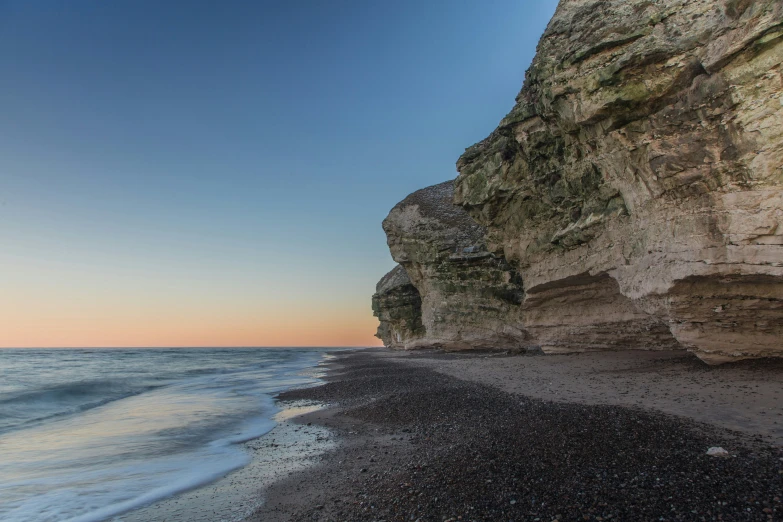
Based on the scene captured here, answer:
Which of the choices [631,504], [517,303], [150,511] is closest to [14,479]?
[150,511]

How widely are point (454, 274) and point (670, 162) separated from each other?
67.4 feet

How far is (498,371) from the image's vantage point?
16.2 m

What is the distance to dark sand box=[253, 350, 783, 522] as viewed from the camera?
4.17 m

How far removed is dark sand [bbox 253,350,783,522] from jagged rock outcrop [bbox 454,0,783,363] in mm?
1969

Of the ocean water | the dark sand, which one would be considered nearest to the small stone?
the dark sand

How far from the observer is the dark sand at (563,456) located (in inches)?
164

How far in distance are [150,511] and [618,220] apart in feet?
Answer: 44.2

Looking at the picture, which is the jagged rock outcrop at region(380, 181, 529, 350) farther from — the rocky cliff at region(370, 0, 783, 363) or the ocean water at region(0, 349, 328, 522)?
the ocean water at region(0, 349, 328, 522)

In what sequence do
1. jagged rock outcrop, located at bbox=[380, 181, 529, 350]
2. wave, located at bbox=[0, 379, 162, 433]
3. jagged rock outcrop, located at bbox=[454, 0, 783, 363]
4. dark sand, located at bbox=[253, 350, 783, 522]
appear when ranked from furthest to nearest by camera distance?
jagged rock outcrop, located at bbox=[380, 181, 529, 350], wave, located at bbox=[0, 379, 162, 433], jagged rock outcrop, located at bbox=[454, 0, 783, 363], dark sand, located at bbox=[253, 350, 783, 522]

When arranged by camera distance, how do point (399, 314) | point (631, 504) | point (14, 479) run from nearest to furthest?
point (631, 504), point (14, 479), point (399, 314)

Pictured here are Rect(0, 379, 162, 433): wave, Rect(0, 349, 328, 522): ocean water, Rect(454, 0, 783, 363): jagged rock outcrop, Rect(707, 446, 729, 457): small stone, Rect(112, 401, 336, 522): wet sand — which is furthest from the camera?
Rect(0, 379, 162, 433): wave

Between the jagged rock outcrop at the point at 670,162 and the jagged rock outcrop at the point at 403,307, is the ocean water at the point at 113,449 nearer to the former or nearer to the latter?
the jagged rock outcrop at the point at 670,162

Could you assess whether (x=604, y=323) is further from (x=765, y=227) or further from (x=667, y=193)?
(x=765, y=227)

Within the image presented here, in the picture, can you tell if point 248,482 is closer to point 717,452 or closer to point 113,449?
point 113,449
